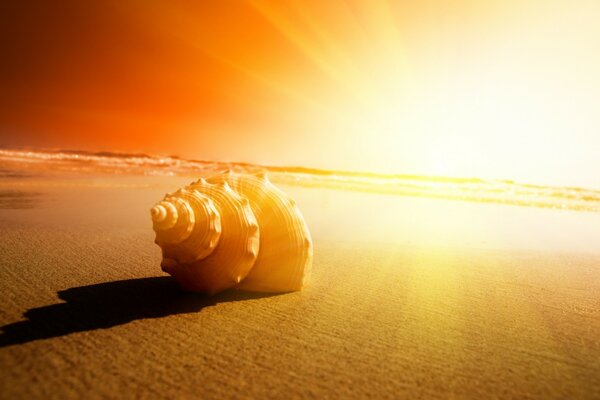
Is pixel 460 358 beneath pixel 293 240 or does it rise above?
beneath

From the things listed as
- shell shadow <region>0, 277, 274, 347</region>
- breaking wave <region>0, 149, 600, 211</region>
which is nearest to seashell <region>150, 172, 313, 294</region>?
shell shadow <region>0, 277, 274, 347</region>

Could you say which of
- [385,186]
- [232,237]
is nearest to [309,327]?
[232,237]

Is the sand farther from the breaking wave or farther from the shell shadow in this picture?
the breaking wave

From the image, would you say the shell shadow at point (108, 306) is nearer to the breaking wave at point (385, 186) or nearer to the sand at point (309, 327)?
the sand at point (309, 327)

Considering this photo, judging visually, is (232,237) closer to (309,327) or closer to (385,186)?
(309,327)

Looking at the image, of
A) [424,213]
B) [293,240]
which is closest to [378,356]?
[293,240]

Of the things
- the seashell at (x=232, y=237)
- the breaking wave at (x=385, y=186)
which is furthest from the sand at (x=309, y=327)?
the breaking wave at (x=385, y=186)

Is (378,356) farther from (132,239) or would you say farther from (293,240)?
(132,239)
